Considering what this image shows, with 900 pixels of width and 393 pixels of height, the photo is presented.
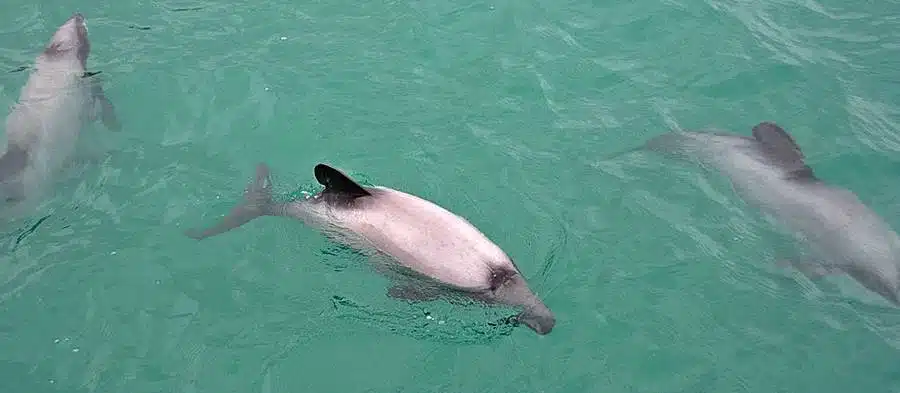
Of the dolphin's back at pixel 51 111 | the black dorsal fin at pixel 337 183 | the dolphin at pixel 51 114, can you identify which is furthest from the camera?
the dolphin's back at pixel 51 111

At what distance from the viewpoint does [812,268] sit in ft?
24.9

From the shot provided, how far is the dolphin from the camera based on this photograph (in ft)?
26.3

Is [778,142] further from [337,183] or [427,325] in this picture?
[337,183]

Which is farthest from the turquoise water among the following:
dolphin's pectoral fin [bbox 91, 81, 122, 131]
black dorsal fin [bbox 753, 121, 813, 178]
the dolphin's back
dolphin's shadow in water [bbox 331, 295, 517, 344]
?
black dorsal fin [bbox 753, 121, 813, 178]

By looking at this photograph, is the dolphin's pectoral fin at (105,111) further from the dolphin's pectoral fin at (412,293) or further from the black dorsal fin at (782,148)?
the black dorsal fin at (782,148)

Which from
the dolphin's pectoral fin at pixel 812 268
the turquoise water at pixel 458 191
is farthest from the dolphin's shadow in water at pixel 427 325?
the dolphin's pectoral fin at pixel 812 268

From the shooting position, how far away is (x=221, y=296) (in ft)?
23.5

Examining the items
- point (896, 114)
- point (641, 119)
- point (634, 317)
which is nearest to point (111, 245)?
point (634, 317)

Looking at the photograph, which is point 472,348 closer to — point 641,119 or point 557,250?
Result: point 557,250

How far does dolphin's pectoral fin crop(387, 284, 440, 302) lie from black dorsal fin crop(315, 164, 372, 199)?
3.13 feet

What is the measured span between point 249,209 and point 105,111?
2515mm

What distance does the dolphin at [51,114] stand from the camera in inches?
316

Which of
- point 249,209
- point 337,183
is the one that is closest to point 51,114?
point 249,209

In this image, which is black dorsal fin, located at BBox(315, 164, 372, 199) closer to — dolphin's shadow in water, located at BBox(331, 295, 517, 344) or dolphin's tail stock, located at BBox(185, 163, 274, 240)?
dolphin's tail stock, located at BBox(185, 163, 274, 240)
